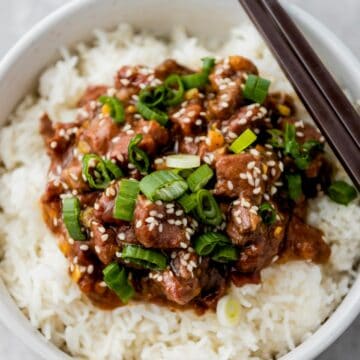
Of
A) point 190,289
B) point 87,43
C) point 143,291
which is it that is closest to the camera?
point 190,289

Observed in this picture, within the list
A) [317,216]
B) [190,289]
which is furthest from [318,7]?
[190,289]

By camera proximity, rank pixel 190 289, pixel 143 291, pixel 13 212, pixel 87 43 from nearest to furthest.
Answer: pixel 190 289 < pixel 143 291 < pixel 13 212 < pixel 87 43

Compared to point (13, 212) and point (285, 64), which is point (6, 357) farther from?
point (285, 64)

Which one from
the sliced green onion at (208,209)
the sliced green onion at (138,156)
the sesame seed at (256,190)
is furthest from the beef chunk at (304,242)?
the sliced green onion at (138,156)

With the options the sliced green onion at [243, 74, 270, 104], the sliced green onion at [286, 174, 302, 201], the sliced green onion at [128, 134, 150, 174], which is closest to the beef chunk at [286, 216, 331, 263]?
the sliced green onion at [286, 174, 302, 201]

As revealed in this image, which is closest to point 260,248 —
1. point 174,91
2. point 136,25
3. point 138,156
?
point 138,156

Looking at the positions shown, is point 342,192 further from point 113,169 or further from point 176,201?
point 113,169

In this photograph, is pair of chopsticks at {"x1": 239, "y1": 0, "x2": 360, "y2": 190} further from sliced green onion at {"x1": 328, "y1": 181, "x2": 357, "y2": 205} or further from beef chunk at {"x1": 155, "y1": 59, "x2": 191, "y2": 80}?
beef chunk at {"x1": 155, "y1": 59, "x2": 191, "y2": 80}
